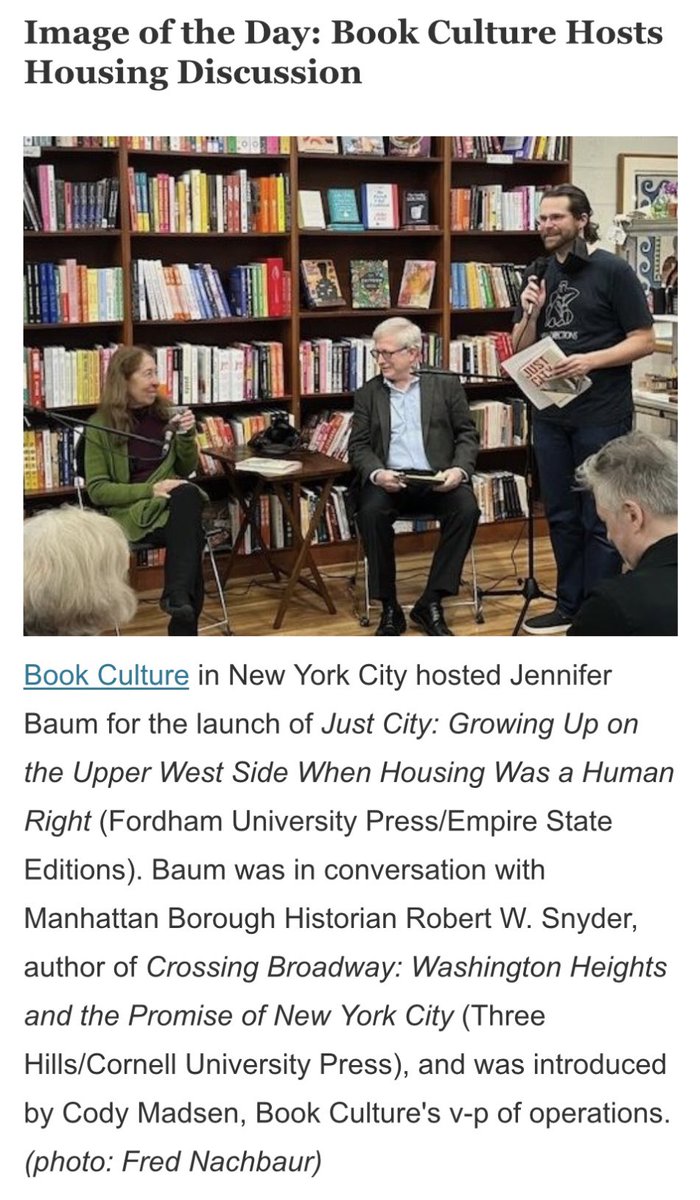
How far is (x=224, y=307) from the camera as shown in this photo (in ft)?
17.1

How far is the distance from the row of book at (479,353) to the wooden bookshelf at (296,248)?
0.08 m

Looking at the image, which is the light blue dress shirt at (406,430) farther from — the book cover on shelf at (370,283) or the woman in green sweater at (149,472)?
the book cover on shelf at (370,283)

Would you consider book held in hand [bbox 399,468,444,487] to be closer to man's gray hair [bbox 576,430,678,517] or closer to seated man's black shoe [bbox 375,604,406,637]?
seated man's black shoe [bbox 375,604,406,637]

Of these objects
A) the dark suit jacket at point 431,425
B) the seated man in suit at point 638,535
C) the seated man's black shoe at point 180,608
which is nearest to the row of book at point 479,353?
the dark suit jacket at point 431,425

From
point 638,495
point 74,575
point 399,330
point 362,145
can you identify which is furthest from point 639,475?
point 362,145

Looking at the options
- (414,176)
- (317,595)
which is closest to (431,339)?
(414,176)

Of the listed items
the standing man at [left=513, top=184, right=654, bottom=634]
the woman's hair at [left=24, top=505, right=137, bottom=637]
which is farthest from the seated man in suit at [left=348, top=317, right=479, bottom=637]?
the woman's hair at [left=24, top=505, right=137, bottom=637]

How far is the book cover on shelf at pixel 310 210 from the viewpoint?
210 inches

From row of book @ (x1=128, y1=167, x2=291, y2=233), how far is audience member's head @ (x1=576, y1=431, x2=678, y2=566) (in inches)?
131

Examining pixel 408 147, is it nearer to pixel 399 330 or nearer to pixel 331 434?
pixel 331 434

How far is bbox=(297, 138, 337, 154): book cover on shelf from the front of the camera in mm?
5211

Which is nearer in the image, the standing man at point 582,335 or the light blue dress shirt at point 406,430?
the standing man at point 582,335

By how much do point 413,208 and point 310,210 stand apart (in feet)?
1.69
